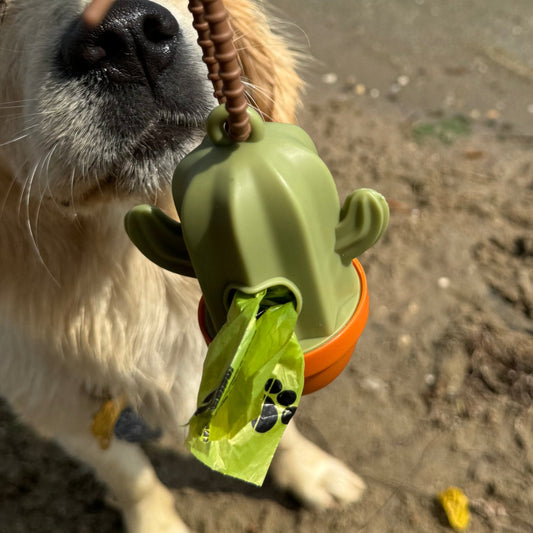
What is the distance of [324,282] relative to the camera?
1102mm

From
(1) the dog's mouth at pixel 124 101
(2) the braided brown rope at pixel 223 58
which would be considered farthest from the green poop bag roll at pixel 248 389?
(1) the dog's mouth at pixel 124 101

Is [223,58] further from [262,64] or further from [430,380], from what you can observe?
[430,380]

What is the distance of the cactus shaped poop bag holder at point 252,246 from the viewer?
3.22 ft

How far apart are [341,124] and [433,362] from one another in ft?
6.28

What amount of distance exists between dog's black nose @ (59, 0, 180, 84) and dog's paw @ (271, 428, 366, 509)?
68.3 inches

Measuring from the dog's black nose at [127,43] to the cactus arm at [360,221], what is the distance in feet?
1.76

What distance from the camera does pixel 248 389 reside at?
1003 mm

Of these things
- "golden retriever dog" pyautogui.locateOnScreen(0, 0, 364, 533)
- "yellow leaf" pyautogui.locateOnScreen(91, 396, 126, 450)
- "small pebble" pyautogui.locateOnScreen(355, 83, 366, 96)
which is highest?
"golden retriever dog" pyautogui.locateOnScreen(0, 0, 364, 533)

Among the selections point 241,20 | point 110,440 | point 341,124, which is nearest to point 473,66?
point 341,124

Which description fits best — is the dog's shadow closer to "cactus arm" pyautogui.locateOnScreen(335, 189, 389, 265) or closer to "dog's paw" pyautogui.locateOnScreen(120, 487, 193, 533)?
"dog's paw" pyautogui.locateOnScreen(120, 487, 193, 533)

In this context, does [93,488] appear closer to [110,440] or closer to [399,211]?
[110,440]

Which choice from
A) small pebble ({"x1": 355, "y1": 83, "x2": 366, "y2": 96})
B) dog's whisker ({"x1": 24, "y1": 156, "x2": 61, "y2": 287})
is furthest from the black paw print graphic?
small pebble ({"x1": 355, "y1": 83, "x2": 366, "y2": 96})

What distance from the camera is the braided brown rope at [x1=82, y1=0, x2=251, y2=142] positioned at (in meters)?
0.88

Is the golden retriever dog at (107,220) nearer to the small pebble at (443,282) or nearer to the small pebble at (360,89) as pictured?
the small pebble at (443,282)
